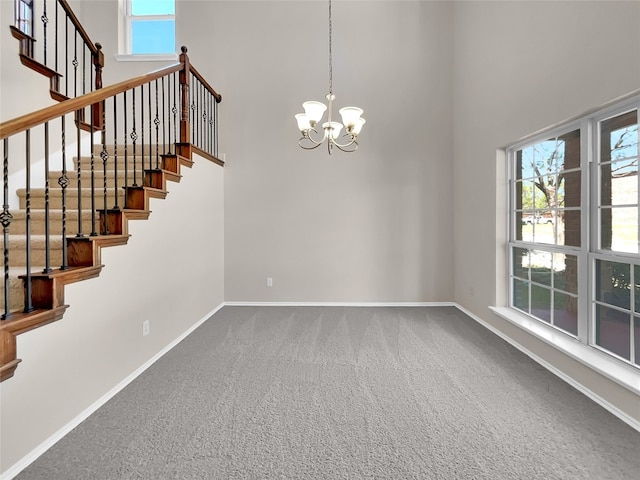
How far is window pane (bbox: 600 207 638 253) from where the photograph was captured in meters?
2.02

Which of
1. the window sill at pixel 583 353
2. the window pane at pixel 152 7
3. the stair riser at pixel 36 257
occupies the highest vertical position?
the window pane at pixel 152 7

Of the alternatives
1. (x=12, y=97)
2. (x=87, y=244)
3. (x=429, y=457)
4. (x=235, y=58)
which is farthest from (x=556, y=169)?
(x=12, y=97)

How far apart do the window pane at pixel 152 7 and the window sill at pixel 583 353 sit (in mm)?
5824

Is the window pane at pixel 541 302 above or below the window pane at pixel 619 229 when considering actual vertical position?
below

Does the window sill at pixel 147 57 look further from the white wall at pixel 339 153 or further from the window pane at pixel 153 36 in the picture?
the white wall at pixel 339 153

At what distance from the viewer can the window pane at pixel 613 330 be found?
6.88ft

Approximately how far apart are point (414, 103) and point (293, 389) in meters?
3.87

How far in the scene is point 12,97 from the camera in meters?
2.87

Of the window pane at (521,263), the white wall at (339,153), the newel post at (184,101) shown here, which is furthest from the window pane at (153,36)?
the window pane at (521,263)

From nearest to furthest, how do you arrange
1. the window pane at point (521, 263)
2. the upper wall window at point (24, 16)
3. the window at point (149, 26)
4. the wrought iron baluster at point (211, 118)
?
the upper wall window at point (24, 16) → the window pane at point (521, 263) → the wrought iron baluster at point (211, 118) → the window at point (149, 26)

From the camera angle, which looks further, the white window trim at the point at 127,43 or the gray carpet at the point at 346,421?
the white window trim at the point at 127,43

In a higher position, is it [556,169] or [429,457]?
[556,169]

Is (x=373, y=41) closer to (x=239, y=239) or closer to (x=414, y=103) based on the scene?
(x=414, y=103)

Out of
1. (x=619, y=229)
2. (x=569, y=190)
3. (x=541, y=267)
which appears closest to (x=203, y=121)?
(x=569, y=190)
